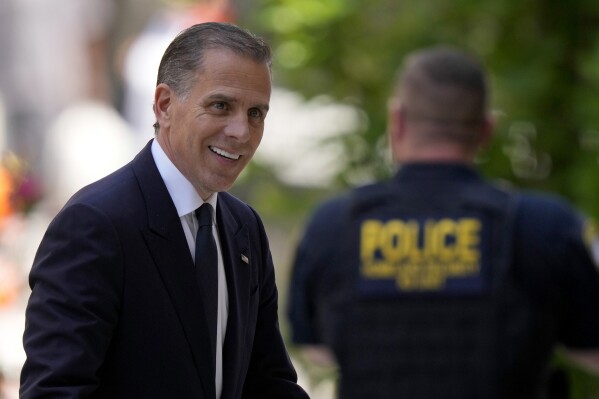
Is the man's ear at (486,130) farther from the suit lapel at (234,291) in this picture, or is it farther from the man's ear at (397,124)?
the suit lapel at (234,291)

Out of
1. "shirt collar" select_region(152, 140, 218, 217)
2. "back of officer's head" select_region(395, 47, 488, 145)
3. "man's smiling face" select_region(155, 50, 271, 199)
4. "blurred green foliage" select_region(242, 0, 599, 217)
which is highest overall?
"blurred green foliage" select_region(242, 0, 599, 217)

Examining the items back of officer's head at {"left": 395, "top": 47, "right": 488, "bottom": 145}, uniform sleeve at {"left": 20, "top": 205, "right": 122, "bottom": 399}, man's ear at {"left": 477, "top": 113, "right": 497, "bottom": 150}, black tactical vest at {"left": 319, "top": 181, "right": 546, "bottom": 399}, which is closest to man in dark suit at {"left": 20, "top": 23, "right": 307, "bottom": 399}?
uniform sleeve at {"left": 20, "top": 205, "right": 122, "bottom": 399}

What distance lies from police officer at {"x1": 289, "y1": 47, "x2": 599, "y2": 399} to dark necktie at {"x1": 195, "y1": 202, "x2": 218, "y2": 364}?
4.34ft

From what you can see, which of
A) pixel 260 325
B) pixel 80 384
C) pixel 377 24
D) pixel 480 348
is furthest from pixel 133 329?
pixel 377 24

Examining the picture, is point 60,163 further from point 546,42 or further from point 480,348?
point 480,348

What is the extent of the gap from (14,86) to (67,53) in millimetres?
653

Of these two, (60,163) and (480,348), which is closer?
(480,348)

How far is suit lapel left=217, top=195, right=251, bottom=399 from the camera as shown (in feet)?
8.69

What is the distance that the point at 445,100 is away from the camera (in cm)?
411

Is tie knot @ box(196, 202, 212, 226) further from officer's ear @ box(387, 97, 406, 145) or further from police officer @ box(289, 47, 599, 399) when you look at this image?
officer's ear @ box(387, 97, 406, 145)

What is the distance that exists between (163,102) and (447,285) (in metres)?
1.47

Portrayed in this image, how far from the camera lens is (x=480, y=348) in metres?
3.81

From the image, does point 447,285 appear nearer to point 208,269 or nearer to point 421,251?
point 421,251

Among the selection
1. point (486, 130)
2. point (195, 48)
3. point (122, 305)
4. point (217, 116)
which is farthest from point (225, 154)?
point (486, 130)
